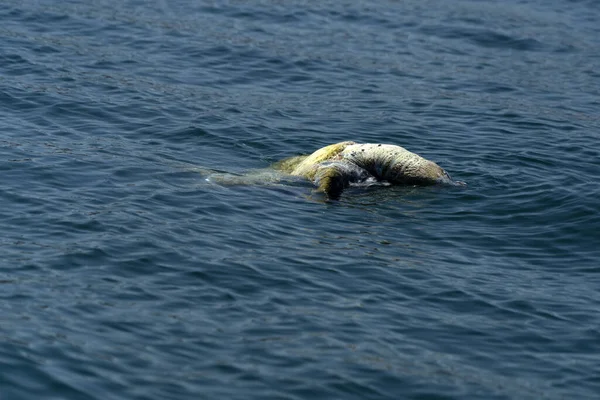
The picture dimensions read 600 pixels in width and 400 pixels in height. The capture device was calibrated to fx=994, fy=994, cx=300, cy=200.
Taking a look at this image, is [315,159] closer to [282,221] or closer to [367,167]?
[367,167]

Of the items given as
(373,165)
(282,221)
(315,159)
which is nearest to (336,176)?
(315,159)

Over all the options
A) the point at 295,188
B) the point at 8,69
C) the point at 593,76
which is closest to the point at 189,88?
the point at 8,69

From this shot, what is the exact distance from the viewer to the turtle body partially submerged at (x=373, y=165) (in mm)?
14969

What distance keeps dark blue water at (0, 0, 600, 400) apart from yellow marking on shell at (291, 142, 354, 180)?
0.47 metres

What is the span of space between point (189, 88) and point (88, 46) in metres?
3.69

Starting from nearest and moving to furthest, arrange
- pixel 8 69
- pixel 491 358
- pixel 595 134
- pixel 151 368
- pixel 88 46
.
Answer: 1. pixel 151 368
2. pixel 491 358
3. pixel 595 134
4. pixel 8 69
5. pixel 88 46

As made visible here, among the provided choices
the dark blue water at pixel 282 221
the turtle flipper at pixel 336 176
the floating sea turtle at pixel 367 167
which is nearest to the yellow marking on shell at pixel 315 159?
the floating sea turtle at pixel 367 167

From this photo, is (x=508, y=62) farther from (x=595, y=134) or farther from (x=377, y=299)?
(x=377, y=299)

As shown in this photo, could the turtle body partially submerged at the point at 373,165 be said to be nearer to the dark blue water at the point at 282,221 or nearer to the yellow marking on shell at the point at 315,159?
the yellow marking on shell at the point at 315,159

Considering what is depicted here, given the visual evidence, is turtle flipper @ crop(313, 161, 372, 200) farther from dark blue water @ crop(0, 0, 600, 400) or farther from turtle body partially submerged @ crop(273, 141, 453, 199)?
dark blue water @ crop(0, 0, 600, 400)

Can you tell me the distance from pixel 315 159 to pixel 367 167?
81 centimetres

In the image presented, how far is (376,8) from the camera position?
93.1ft

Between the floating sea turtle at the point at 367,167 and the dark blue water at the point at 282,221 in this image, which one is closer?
the dark blue water at the point at 282,221

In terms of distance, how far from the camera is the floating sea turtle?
48.8 ft
